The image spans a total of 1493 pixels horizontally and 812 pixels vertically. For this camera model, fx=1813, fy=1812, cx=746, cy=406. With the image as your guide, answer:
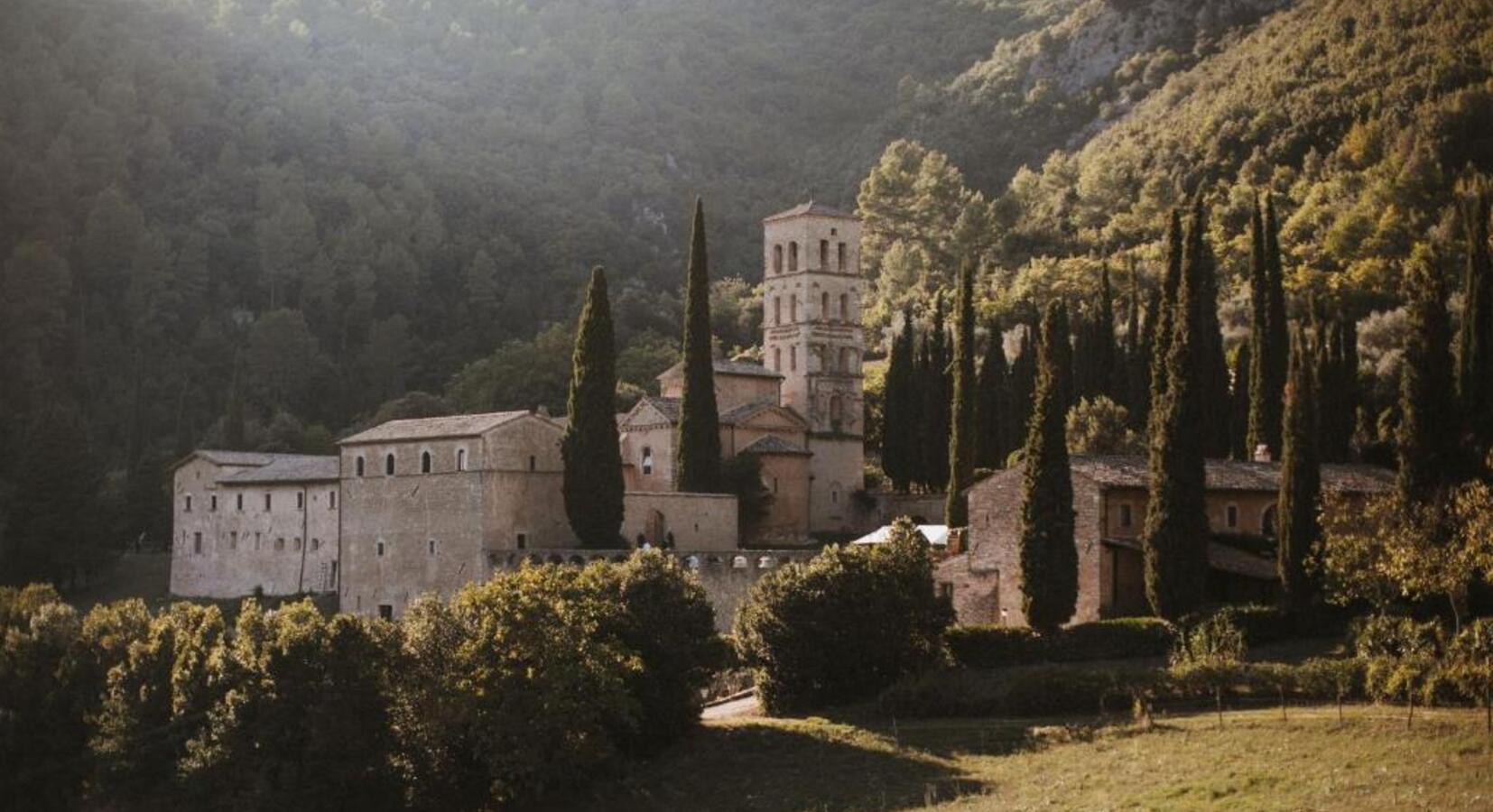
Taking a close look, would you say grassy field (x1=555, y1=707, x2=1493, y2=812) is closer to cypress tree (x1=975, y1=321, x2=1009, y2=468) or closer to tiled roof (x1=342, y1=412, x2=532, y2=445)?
tiled roof (x1=342, y1=412, x2=532, y2=445)

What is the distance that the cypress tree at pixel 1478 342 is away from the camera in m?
40.5

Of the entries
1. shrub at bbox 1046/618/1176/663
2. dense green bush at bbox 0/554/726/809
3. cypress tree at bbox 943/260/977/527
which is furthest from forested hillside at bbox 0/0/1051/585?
shrub at bbox 1046/618/1176/663

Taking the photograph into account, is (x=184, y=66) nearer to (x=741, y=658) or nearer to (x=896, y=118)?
(x=896, y=118)

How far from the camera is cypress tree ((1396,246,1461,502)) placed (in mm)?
39406

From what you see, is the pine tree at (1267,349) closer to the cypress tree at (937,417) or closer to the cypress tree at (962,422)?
the cypress tree at (962,422)

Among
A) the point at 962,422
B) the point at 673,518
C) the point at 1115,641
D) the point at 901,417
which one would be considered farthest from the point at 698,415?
the point at 1115,641

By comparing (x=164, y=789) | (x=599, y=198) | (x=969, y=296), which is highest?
(x=599, y=198)

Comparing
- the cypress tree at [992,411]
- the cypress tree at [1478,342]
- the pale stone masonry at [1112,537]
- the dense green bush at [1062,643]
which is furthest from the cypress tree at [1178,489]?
the cypress tree at [992,411]

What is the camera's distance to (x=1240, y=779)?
2905 cm

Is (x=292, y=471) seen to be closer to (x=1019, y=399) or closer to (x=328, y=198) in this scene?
(x=1019, y=399)

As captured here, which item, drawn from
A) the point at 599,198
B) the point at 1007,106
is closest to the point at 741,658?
the point at 599,198

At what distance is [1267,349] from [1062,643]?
603 inches

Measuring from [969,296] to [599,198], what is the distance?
80437mm

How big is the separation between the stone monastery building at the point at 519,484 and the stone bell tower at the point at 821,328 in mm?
71
